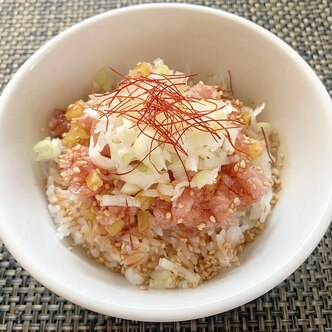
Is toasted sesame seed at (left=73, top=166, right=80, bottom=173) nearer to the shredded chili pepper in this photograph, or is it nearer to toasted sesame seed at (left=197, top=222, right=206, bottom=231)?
the shredded chili pepper

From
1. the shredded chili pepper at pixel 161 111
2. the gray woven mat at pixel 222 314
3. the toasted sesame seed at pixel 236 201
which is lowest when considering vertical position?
the gray woven mat at pixel 222 314

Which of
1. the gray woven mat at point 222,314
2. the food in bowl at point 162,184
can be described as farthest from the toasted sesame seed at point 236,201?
the gray woven mat at point 222,314

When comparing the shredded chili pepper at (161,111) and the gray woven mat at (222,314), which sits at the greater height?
the shredded chili pepper at (161,111)

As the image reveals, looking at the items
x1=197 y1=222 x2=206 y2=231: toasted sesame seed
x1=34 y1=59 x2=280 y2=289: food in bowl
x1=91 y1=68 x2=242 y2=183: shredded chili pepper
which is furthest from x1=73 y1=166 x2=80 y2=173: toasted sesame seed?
x1=197 y1=222 x2=206 y2=231: toasted sesame seed

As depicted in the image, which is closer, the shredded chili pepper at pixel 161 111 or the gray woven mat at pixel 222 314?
the shredded chili pepper at pixel 161 111

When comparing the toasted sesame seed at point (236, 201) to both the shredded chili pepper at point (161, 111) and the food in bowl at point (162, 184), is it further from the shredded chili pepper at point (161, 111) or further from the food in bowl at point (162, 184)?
the shredded chili pepper at point (161, 111)

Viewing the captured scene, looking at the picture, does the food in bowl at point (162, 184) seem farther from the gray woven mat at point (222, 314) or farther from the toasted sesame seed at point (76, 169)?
the gray woven mat at point (222, 314)

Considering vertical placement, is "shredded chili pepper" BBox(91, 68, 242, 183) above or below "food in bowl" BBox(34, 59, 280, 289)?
above

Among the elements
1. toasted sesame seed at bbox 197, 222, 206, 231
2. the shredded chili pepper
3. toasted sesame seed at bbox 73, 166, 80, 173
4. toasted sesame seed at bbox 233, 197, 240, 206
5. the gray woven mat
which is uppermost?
the shredded chili pepper
